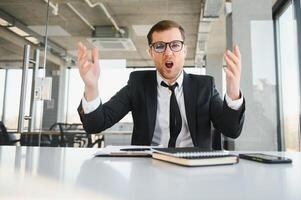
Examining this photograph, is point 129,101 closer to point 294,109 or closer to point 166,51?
point 166,51

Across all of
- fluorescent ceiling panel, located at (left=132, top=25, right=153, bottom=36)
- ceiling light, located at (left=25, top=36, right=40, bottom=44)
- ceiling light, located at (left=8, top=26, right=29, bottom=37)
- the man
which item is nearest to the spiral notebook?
the man

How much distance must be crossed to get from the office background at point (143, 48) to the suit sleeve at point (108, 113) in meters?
0.57

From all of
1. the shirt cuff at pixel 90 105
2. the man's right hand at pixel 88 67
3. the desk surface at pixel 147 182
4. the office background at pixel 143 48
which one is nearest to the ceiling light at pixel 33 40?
the office background at pixel 143 48

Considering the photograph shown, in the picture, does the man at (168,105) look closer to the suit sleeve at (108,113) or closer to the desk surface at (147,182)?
the suit sleeve at (108,113)

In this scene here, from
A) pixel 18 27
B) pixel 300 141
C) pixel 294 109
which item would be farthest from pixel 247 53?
pixel 18 27

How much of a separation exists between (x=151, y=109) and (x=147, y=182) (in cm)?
85

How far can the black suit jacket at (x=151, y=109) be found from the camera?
1.22 m

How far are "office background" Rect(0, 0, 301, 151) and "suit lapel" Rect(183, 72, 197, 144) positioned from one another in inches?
A: 27.6

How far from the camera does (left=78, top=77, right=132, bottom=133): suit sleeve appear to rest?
117 cm

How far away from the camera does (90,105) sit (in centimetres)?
112

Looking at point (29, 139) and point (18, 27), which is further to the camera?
point (18, 27)

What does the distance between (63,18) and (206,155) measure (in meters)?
5.18

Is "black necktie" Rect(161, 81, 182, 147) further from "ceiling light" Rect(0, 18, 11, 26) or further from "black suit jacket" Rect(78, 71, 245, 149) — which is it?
"ceiling light" Rect(0, 18, 11, 26)

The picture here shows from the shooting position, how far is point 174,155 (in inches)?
26.4
